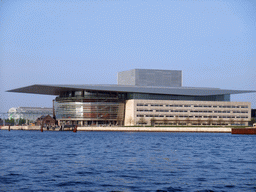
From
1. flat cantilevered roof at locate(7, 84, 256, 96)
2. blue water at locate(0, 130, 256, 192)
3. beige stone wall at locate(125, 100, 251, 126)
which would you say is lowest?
blue water at locate(0, 130, 256, 192)

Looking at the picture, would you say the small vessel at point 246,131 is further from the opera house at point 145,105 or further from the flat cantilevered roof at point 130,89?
the flat cantilevered roof at point 130,89

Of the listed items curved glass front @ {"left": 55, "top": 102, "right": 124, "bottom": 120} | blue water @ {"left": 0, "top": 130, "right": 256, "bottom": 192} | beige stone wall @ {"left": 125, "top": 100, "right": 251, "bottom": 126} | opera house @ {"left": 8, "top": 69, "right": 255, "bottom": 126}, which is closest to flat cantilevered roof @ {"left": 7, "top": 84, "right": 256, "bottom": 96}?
opera house @ {"left": 8, "top": 69, "right": 255, "bottom": 126}

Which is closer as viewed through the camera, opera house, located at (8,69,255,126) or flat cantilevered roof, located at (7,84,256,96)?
flat cantilevered roof, located at (7,84,256,96)

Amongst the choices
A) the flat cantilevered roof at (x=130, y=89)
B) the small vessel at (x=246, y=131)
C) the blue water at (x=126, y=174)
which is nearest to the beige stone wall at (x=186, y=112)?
the flat cantilevered roof at (x=130, y=89)

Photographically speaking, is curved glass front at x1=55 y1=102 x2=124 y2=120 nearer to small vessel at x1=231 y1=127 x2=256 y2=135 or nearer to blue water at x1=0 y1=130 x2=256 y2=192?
small vessel at x1=231 y1=127 x2=256 y2=135

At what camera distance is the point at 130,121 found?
114000 millimetres

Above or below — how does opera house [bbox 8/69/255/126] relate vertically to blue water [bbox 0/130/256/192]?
above

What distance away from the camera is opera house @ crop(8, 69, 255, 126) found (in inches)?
4493

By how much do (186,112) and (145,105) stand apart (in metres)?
11.3

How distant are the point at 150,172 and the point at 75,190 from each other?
537 centimetres

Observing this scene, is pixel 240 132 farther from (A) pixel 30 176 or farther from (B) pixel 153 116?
(A) pixel 30 176

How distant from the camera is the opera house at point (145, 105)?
114125 millimetres

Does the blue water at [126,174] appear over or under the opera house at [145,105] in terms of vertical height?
under

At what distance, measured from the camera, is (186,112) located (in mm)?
116938
